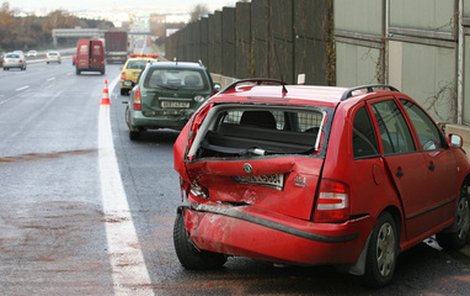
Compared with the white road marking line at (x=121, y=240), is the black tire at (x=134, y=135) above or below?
below

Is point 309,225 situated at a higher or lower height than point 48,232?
higher

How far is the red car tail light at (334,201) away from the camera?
6711 mm

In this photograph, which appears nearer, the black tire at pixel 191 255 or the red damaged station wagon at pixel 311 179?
the red damaged station wagon at pixel 311 179

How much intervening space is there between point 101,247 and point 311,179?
2644mm

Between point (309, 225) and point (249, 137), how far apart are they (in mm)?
1309

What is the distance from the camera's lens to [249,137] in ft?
25.6

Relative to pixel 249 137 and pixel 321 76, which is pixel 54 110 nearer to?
pixel 321 76

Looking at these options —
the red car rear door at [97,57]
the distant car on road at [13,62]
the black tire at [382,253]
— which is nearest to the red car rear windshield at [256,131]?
the black tire at [382,253]

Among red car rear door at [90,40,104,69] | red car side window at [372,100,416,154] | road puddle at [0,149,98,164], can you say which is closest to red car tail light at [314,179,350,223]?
red car side window at [372,100,416,154]

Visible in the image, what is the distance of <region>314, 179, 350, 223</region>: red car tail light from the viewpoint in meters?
6.71

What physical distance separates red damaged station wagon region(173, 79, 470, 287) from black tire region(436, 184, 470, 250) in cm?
25

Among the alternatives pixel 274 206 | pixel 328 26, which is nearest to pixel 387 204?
pixel 274 206

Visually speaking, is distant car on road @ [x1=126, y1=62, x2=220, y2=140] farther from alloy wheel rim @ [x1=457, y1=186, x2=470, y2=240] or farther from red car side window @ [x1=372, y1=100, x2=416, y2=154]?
red car side window @ [x1=372, y1=100, x2=416, y2=154]

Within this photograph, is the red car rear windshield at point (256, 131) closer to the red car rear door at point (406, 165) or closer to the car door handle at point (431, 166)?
the red car rear door at point (406, 165)
